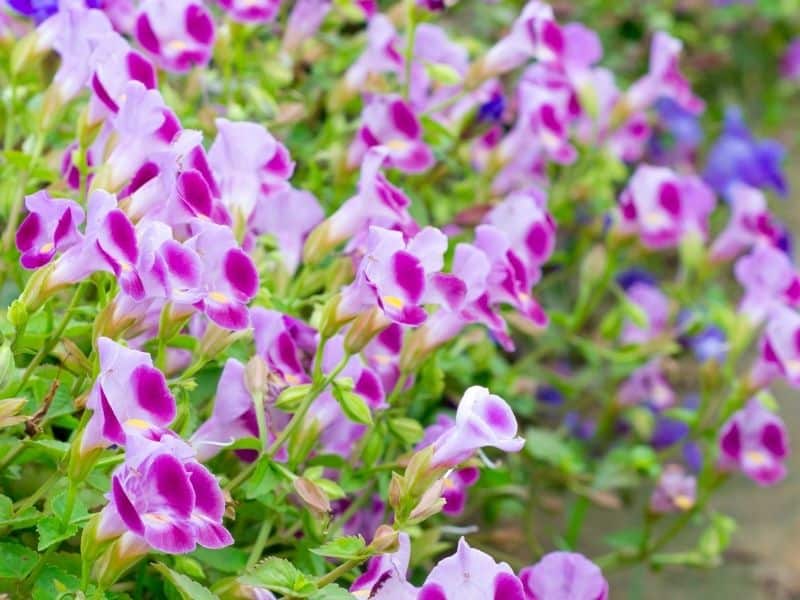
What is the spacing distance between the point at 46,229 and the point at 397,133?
22.0 inches

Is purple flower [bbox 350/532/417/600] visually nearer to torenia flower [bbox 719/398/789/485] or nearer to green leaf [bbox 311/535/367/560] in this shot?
green leaf [bbox 311/535/367/560]

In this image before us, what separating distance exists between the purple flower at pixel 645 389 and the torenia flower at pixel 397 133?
71 centimetres

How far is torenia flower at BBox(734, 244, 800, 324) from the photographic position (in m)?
1.73

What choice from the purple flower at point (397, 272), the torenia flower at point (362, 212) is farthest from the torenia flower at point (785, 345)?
the purple flower at point (397, 272)

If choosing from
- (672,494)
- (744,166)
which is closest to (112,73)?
(672,494)

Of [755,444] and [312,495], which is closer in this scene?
[312,495]

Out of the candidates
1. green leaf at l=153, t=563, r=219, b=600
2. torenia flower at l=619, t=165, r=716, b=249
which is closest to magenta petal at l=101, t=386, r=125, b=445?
green leaf at l=153, t=563, r=219, b=600

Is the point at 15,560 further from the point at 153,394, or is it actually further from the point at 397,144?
the point at 397,144

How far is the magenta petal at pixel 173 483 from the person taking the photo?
0.93 metres

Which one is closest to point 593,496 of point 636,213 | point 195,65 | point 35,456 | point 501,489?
point 501,489

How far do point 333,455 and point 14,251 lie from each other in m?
0.36

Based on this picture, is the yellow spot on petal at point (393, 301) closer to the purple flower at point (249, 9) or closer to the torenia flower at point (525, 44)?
the purple flower at point (249, 9)

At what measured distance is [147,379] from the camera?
970 millimetres

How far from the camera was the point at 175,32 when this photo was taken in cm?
147
